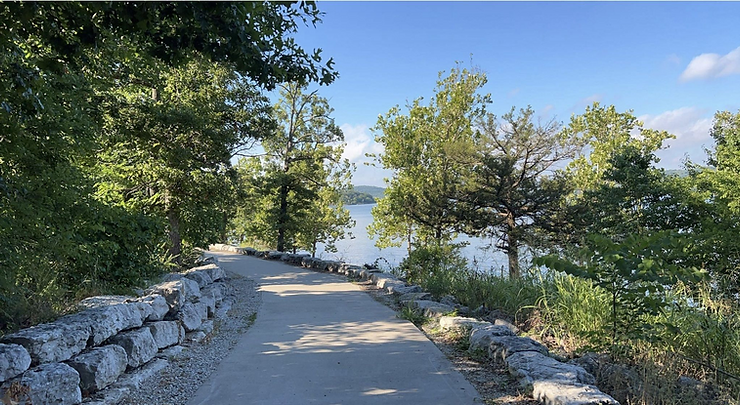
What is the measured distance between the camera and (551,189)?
17.3 meters

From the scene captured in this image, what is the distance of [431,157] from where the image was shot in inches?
853

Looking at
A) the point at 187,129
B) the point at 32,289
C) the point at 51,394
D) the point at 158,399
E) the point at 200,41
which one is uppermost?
the point at 187,129

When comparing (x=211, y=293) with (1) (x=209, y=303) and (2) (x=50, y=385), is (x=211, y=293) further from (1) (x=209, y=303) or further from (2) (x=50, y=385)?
(2) (x=50, y=385)

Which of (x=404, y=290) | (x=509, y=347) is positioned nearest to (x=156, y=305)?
(x=509, y=347)

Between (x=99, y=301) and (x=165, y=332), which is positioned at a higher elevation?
(x=99, y=301)

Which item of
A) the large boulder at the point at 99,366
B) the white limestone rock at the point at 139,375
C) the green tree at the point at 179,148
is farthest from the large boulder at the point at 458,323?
the green tree at the point at 179,148

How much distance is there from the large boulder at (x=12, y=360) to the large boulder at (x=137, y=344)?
3.57 ft

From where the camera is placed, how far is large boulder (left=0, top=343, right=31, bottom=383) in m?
3.19

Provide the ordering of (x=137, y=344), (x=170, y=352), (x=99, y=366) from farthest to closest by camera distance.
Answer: (x=170, y=352) < (x=137, y=344) < (x=99, y=366)

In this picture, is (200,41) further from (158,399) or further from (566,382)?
(566,382)

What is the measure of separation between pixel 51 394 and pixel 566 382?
4.01 metres

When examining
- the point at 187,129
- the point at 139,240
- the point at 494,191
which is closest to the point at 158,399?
the point at 139,240

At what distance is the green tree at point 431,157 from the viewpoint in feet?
62.0

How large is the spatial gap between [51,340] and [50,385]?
0.53m
